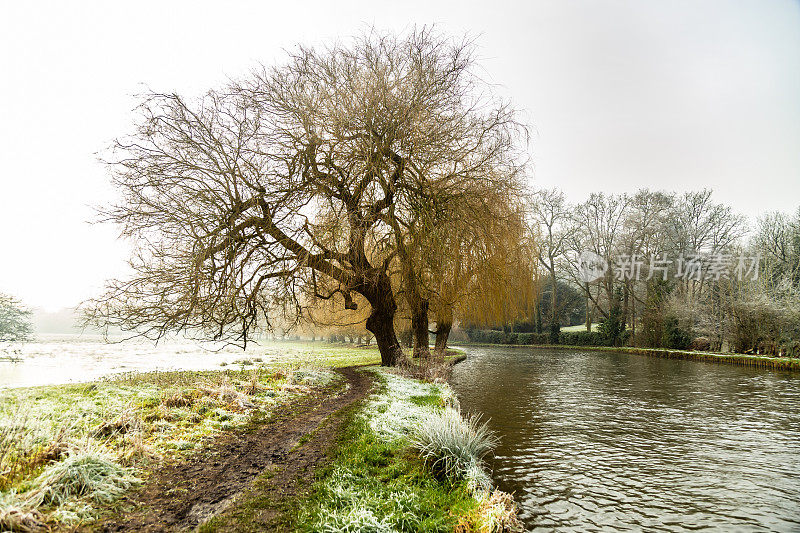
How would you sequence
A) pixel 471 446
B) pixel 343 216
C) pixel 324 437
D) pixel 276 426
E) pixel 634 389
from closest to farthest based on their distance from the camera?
pixel 471 446, pixel 324 437, pixel 276 426, pixel 343 216, pixel 634 389

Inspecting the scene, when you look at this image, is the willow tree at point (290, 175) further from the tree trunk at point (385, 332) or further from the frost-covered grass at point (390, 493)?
the frost-covered grass at point (390, 493)

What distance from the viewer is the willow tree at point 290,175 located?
10047mm

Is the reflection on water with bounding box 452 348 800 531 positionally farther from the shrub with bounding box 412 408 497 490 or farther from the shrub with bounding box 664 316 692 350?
the shrub with bounding box 664 316 692 350

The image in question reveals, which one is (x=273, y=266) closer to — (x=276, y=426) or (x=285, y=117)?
(x=285, y=117)

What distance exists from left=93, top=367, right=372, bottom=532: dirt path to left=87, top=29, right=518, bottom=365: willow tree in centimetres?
467

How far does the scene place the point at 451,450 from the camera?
5531 mm

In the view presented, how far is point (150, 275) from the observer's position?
9.97 metres

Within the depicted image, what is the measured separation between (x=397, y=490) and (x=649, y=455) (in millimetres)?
5256

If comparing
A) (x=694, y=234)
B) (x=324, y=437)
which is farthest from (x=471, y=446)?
(x=694, y=234)

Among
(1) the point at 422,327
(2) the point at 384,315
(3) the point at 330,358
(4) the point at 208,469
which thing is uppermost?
(2) the point at 384,315

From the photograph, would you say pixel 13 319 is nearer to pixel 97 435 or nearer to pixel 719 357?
pixel 97 435

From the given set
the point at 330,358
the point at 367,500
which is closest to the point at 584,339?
the point at 330,358

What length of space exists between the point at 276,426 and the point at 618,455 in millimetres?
6032

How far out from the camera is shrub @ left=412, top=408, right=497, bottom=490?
5250 millimetres
